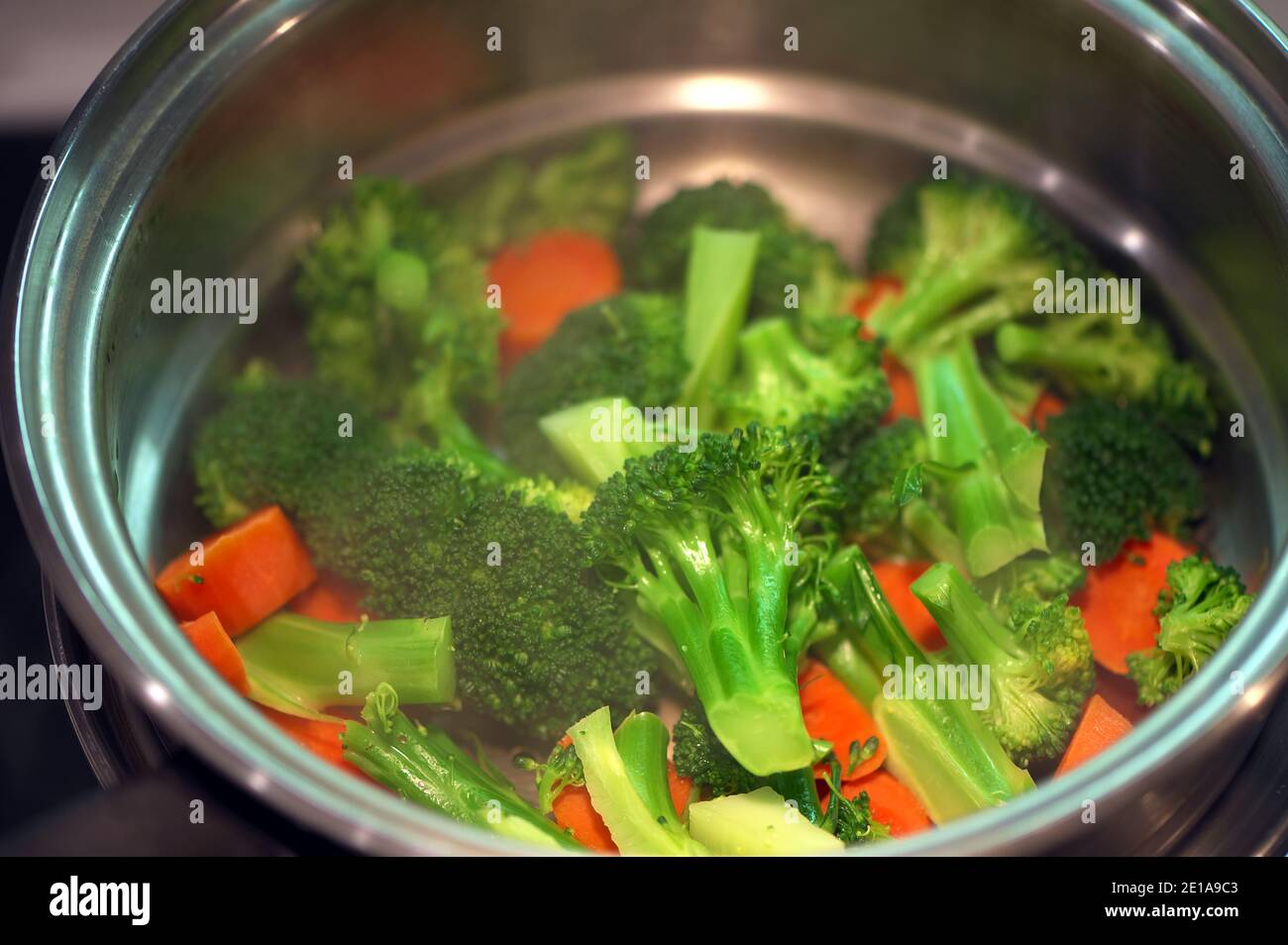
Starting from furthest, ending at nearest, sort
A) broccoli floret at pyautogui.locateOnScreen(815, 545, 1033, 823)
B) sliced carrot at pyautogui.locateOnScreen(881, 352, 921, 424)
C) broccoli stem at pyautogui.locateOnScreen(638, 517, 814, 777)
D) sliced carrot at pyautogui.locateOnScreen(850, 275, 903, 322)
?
sliced carrot at pyautogui.locateOnScreen(850, 275, 903, 322) < sliced carrot at pyautogui.locateOnScreen(881, 352, 921, 424) < broccoli floret at pyautogui.locateOnScreen(815, 545, 1033, 823) < broccoli stem at pyautogui.locateOnScreen(638, 517, 814, 777)

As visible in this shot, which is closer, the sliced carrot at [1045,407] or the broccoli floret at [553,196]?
the sliced carrot at [1045,407]

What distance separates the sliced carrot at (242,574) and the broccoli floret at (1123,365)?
1.23 meters

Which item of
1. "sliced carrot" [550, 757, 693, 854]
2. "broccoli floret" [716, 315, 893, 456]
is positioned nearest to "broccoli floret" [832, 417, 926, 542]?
"broccoli floret" [716, 315, 893, 456]

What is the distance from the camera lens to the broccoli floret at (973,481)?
1683mm

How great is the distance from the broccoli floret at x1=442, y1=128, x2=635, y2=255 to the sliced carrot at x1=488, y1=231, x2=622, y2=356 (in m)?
0.03

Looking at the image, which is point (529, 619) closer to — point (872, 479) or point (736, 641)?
point (736, 641)

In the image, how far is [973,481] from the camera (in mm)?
1732

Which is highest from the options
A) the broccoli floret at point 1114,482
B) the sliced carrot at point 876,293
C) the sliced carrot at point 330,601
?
the sliced carrot at point 876,293

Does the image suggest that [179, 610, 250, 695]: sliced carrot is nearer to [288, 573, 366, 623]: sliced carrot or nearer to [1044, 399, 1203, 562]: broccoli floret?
[288, 573, 366, 623]: sliced carrot

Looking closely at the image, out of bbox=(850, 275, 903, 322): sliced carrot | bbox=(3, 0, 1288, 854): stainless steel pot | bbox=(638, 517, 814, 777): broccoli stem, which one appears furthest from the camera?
bbox=(850, 275, 903, 322): sliced carrot

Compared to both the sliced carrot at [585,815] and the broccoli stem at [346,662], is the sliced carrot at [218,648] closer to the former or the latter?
the broccoli stem at [346,662]

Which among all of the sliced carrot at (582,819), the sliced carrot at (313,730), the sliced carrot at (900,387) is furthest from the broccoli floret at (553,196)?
the sliced carrot at (582,819)

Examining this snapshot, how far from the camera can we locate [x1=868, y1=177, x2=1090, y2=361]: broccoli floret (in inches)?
77.4

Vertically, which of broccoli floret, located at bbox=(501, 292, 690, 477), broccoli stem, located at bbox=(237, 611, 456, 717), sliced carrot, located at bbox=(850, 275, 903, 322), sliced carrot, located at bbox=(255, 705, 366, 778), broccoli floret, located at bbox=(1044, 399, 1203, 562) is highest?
sliced carrot, located at bbox=(850, 275, 903, 322)
